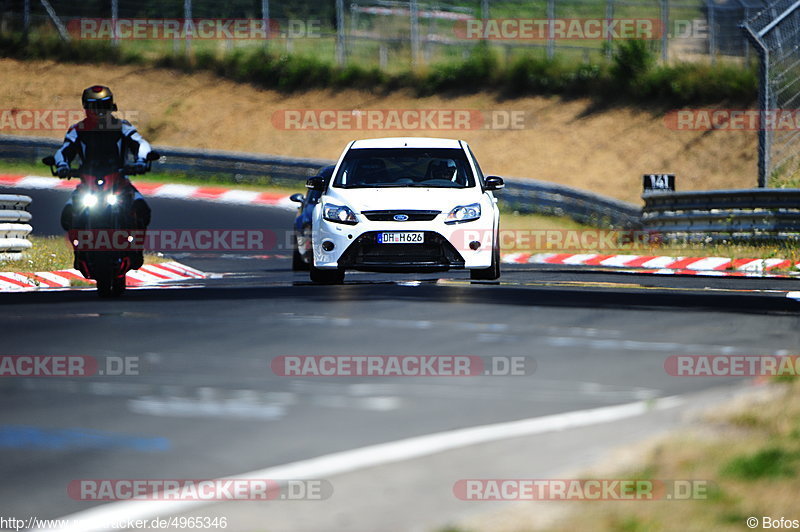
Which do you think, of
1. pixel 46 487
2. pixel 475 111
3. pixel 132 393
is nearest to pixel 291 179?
pixel 475 111

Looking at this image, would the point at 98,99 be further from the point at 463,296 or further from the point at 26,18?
the point at 26,18

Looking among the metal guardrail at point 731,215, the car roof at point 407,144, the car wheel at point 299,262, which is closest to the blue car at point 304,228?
the car wheel at point 299,262

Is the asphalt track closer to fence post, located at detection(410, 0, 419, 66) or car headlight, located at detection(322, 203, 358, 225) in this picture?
car headlight, located at detection(322, 203, 358, 225)

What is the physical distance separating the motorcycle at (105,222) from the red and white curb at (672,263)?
821 centimetres

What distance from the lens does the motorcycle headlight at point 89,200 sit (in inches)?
553

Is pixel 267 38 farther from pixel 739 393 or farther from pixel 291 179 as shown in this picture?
pixel 739 393

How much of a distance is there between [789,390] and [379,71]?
41688mm

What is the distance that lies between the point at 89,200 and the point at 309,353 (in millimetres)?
5031

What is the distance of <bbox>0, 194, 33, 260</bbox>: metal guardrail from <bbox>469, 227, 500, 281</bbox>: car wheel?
614 cm

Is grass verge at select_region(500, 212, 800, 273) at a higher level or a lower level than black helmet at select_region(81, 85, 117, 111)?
lower

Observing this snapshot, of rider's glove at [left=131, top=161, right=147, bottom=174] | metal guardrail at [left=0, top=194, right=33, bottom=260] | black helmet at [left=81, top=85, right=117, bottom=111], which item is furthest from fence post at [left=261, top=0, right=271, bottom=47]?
rider's glove at [left=131, top=161, right=147, bottom=174]

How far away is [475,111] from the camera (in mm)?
45750

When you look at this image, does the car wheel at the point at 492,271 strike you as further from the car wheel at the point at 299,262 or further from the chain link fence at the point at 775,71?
the chain link fence at the point at 775,71

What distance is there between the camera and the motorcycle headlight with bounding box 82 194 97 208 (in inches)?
553
